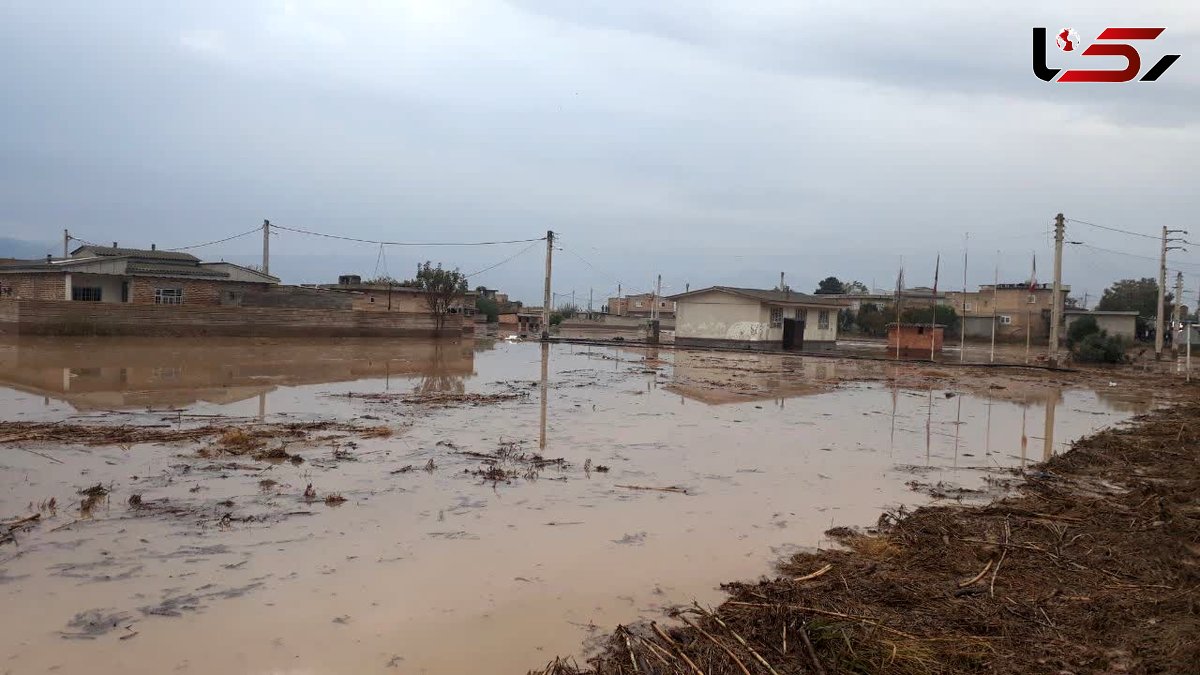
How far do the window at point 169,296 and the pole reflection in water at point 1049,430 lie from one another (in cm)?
3174

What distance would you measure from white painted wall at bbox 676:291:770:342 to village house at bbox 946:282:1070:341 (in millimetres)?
17386

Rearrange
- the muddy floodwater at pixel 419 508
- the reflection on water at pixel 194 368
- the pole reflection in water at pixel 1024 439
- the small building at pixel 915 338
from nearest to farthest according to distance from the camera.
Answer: the muddy floodwater at pixel 419 508 → the pole reflection in water at pixel 1024 439 → the reflection on water at pixel 194 368 → the small building at pixel 915 338

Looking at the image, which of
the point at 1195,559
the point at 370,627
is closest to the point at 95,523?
the point at 370,627

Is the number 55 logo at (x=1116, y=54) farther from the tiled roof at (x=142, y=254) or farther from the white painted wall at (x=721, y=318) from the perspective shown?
the tiled roof at (x=142, y=254)

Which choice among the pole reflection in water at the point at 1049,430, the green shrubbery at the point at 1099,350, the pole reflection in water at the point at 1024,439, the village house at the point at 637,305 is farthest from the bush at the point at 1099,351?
the village house at the point at 637,305

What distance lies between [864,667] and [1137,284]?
259 feet

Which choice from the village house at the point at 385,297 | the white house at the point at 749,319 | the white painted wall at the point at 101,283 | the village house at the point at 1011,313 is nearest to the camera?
A: the white painted wall at the point at 101,283

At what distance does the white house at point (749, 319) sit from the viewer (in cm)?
3966

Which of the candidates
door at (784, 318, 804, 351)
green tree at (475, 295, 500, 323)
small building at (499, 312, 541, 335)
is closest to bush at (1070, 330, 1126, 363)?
door at (784, 318, 804, 351)

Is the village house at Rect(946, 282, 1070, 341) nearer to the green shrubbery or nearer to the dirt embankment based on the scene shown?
the green shrubbery

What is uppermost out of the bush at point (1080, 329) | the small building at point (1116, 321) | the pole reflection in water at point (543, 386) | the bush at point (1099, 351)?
the small building at point (1116, 321)

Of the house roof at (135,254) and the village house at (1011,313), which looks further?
the village house at (1011,313)

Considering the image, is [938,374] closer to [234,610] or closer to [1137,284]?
[234,610]

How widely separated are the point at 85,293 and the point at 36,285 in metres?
2.24
